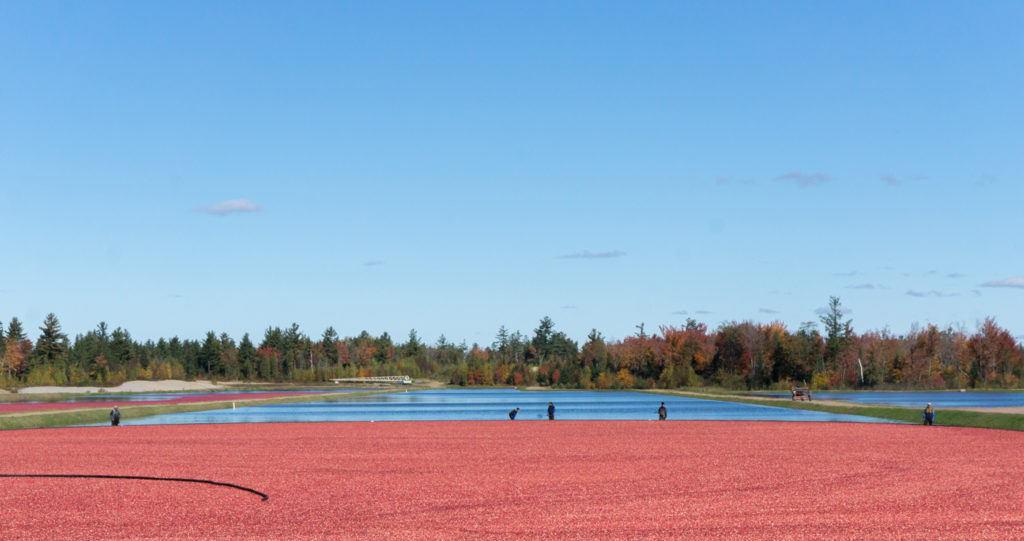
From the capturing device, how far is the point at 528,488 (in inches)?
983

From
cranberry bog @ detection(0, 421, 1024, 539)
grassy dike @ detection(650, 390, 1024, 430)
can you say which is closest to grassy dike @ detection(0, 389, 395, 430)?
cranberry bog @ detection(0, 421, 1024, 539)

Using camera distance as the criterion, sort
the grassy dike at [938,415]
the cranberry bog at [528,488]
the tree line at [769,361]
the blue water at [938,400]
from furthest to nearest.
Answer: the tree line at [769,361] < the blue water at [938,400] < the grassy dike at [938,415] < the cranberry bog at [528,488]

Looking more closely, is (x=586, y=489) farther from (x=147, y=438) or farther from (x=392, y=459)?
(x=147, y=438)

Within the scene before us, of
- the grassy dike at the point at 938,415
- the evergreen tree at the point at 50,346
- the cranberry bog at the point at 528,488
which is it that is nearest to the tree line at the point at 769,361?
the evergreen tree at the point at 50,346

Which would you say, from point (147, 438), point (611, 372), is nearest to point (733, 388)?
point (611, 372)

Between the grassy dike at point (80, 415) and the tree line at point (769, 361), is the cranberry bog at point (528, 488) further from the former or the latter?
the tree line at point (769, 361)

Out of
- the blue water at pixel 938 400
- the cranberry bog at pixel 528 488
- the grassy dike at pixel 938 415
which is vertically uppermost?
the cranberry bog at pixel 528 488

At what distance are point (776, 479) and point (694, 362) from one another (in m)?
140

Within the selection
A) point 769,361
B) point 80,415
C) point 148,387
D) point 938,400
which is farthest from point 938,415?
point 148,387

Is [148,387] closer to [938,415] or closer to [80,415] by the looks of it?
[80,415]

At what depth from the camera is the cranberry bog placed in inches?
753

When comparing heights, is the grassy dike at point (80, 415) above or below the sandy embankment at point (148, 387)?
above

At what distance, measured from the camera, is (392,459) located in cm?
3331

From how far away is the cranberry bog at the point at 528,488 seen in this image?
62.7 feet
